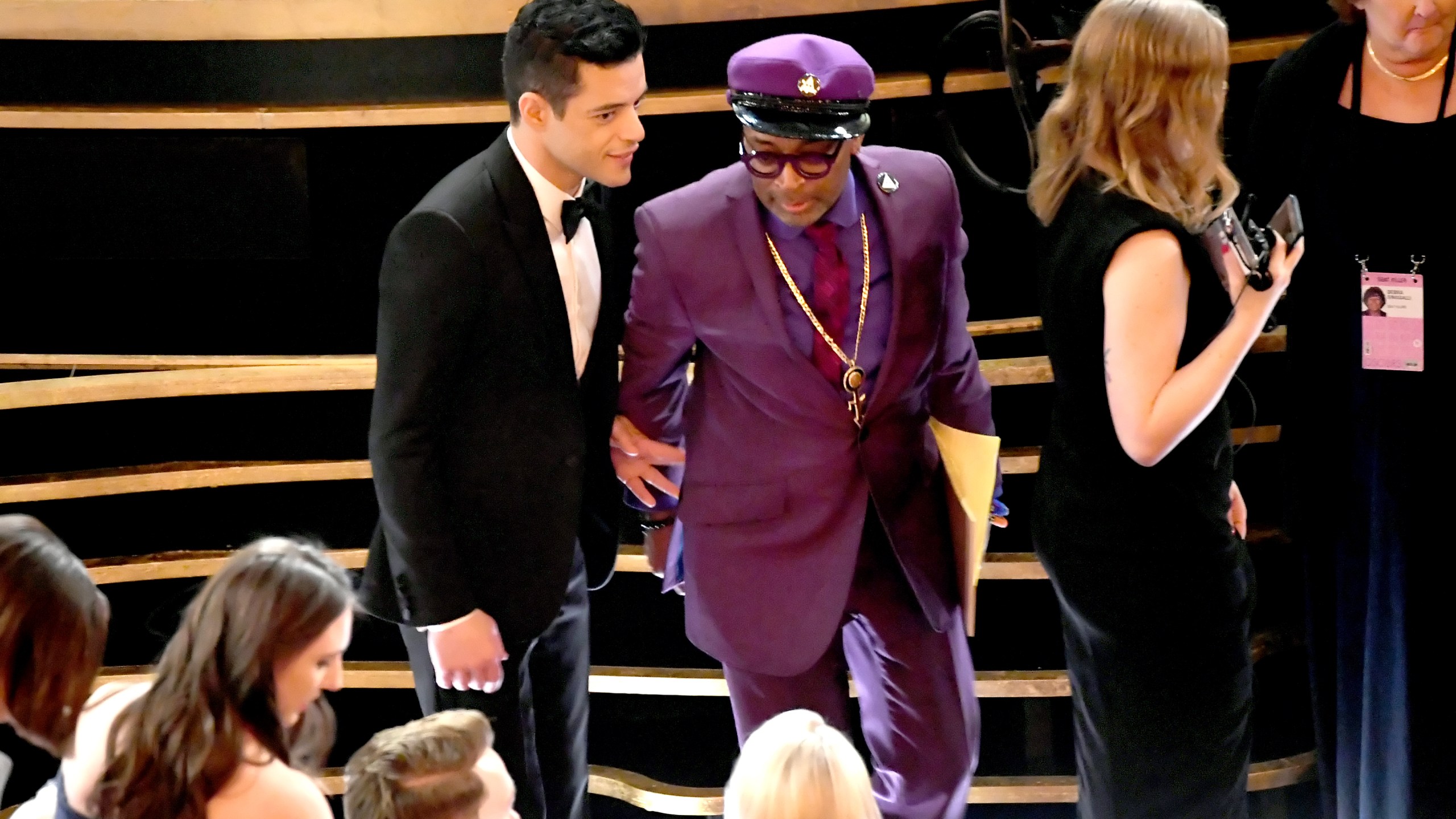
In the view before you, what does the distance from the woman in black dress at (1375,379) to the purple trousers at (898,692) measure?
70cm

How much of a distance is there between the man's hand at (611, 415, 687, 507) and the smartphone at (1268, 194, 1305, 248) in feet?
2.94

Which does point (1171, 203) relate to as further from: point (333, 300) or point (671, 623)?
point (333, 300)

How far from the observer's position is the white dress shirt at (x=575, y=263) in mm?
2137

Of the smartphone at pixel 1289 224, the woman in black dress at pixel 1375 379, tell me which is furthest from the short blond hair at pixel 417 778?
the woman in black dress at pixel 1375 379

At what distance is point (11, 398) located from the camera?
9.77ft

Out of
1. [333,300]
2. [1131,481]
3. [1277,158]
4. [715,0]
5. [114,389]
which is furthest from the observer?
[333,300]

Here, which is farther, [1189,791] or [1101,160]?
[1189,791]

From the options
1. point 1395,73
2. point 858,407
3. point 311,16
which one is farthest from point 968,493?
point 311,16

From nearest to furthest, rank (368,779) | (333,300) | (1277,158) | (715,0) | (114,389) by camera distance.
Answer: (368,779) → (1277,158) → (715,0) → (114,389) → (333,300)

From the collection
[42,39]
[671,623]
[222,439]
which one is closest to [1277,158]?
[671,623]

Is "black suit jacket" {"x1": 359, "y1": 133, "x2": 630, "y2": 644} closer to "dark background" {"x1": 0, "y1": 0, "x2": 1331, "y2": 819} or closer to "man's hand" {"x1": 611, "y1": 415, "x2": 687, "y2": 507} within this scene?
"man's hand" {"x1": 611, "y1": 415, "x2": 687, "y2": 507}

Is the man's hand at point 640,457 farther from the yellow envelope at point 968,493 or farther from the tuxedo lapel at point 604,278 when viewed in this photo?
the yellow envelope at point 968,493

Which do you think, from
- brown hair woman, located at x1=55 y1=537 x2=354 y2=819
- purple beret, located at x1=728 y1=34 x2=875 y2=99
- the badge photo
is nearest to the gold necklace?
the badge photo

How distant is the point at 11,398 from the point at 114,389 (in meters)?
0.24
